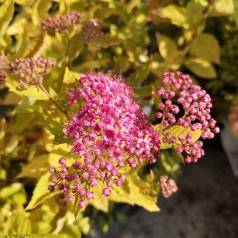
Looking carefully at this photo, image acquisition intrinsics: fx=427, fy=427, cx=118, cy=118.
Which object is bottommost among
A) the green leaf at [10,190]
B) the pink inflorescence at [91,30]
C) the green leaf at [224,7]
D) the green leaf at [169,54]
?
the green leaf at [10,190]

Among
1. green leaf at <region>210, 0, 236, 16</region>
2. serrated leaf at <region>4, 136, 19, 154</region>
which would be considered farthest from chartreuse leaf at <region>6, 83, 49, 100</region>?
green leaf at <region>210, 0, 236, 16</region>

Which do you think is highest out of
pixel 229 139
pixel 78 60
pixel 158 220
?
pixel 78 60

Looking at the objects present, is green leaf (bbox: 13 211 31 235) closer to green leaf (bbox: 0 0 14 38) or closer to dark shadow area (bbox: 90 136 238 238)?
green leaf (bbox: 0 0 14 38)

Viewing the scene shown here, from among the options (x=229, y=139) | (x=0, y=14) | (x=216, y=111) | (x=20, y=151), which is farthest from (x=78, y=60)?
(x=229, y=139)

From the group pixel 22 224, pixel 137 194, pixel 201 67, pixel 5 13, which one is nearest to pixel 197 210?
pixel 201 67

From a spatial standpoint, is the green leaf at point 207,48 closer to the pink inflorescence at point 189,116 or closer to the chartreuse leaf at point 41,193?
the pink inflorescence at point 189,116

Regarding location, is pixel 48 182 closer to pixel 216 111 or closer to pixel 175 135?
pixel 175 135

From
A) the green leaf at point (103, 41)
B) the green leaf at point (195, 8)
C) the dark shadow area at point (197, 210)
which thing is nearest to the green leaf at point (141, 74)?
the green leaf at point (103, 41)
